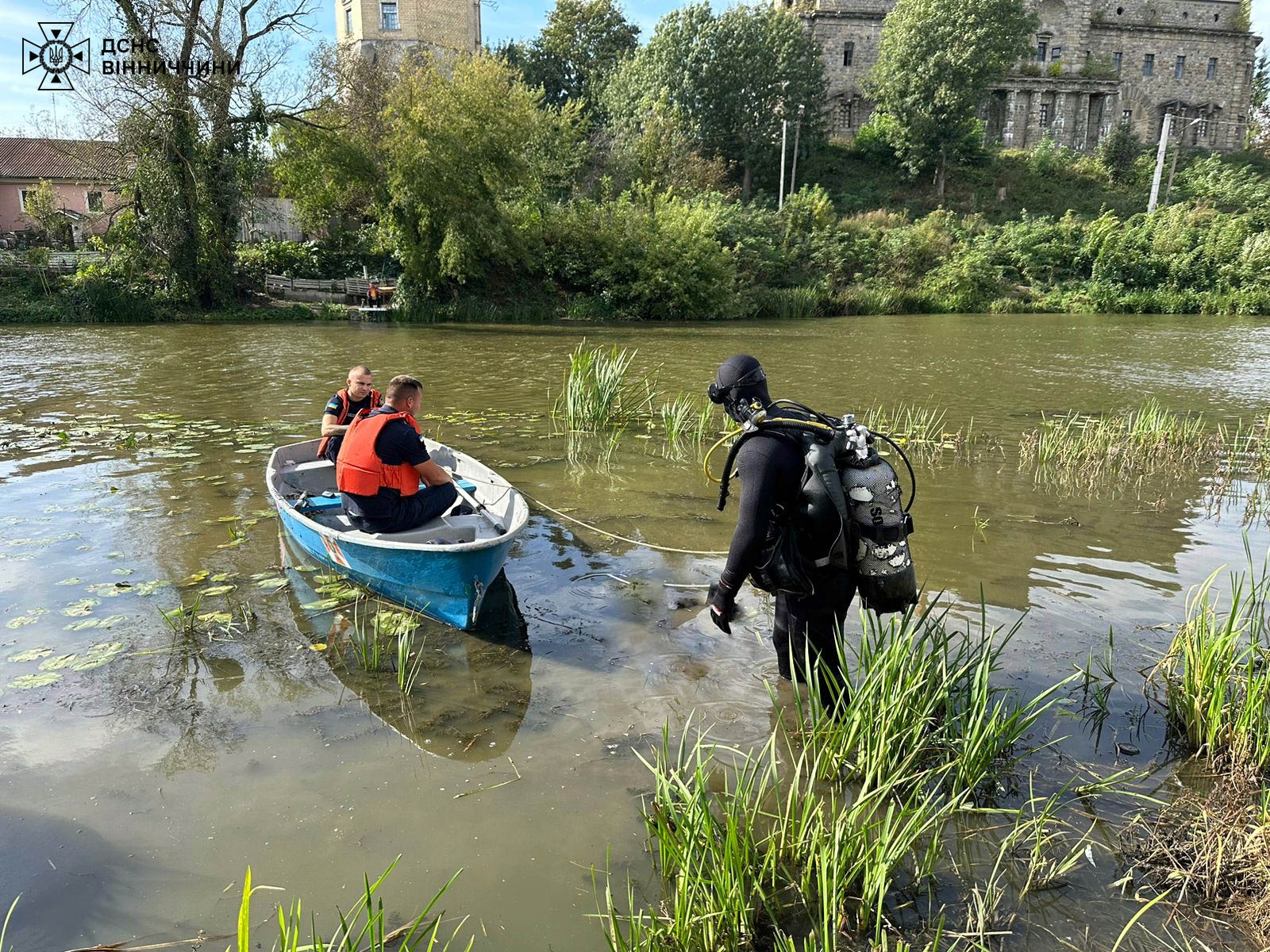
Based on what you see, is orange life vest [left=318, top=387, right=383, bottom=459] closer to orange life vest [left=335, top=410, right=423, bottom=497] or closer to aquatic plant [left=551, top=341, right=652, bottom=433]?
orange life vest [left=335, top=410, right=423, bottom=497]

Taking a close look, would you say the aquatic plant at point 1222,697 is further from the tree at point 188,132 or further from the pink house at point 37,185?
the pink house at point 37,185

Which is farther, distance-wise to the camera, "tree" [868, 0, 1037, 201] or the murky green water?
"tree" [868, 0, 1037, 201]

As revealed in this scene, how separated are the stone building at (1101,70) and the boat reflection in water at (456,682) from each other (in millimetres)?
60723

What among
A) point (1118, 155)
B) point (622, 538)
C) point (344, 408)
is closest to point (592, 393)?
point (344, 408)

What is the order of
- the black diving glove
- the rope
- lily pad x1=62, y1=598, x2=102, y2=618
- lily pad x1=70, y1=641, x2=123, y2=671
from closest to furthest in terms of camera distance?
the black diving glove, lily pad x1=70, y1=641, x2=123, y2=671, lily pad x1=62, y1=598, x2=102, y2=618, the rope

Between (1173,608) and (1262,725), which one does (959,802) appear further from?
(1173,608)

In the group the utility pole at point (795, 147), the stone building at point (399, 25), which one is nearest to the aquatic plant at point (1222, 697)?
the utility pole at point (795, 147)

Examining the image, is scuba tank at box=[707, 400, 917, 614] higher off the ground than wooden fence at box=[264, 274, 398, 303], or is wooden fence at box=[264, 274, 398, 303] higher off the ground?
wooden fence at box=[264, 274, 398, 303]

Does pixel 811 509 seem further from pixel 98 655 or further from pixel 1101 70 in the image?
pixel 1101 70

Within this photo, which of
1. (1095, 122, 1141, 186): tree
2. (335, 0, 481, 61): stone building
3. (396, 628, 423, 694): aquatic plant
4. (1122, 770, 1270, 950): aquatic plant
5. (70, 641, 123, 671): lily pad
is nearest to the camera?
(1122, 770, 1270, 950): aquatic plant

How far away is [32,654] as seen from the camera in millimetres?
4781

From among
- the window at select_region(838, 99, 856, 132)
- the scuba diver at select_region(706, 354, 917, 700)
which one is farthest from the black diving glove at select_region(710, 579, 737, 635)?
the window at select_region(838, 99, 856, 132)

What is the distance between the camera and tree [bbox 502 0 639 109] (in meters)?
53.5

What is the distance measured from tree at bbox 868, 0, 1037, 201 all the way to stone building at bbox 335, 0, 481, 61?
2612cm
